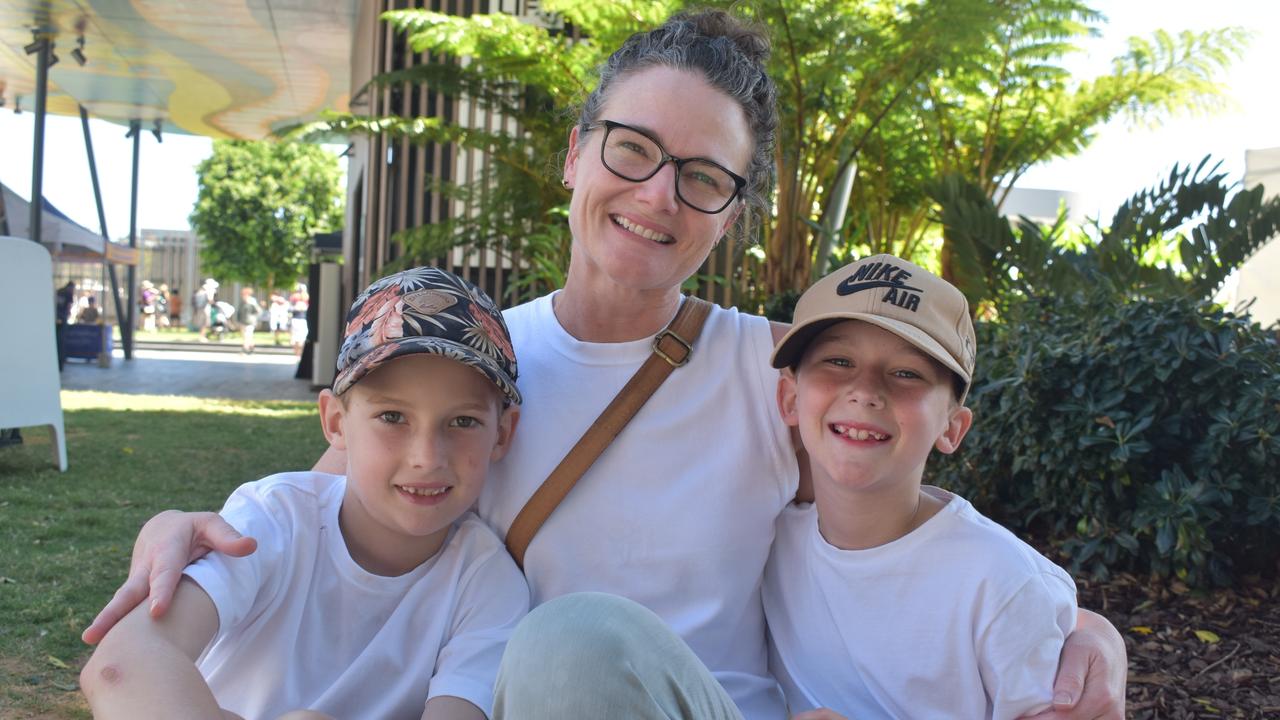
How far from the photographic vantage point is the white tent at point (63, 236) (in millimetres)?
12633

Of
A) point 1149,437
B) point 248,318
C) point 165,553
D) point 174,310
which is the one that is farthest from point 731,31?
point 174,310

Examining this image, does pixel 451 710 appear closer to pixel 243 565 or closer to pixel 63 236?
pixel 243 565

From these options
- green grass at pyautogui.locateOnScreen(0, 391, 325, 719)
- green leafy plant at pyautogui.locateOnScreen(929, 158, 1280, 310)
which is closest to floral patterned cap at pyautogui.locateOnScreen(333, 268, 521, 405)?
green grass at pyautogui.locateOnScreen(0, 391, 325, 719)

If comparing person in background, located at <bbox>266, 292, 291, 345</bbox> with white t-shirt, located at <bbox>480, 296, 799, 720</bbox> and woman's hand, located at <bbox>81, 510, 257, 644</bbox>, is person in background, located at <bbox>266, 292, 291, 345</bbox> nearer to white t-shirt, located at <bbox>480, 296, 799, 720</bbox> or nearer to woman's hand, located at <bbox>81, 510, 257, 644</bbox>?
white t-shirt, located at <bbox>480, 296, 799, 720</bbox>

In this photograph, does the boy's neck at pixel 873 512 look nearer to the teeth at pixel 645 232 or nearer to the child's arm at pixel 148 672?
the teeth at pixel 645 232

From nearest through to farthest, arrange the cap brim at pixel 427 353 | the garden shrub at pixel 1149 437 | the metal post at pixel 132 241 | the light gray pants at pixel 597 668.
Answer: the light gray pants at pixel 597 668
the cap brim at pixel 427 353
the garden shrub at pixel 1149 437
the metal post at pixel 132 241

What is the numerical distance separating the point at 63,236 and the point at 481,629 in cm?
1512

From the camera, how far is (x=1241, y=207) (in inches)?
220

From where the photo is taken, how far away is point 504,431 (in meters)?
1.85

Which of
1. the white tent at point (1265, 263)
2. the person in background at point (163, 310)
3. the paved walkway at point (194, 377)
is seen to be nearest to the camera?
the white tent at point (1265, 263)

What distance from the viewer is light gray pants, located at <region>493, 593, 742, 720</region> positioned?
4.02ft

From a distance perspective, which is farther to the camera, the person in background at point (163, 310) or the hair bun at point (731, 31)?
the person in background at point (163, 310)

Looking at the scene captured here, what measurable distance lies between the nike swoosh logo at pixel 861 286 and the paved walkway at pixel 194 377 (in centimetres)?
1137

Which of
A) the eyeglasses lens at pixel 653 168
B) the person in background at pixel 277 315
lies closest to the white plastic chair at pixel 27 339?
the eyeglasses lens at pixel 653 168
